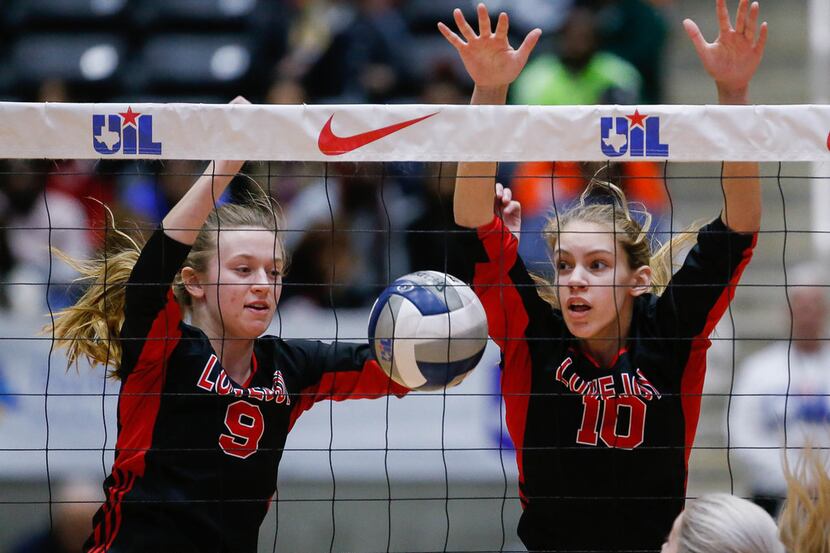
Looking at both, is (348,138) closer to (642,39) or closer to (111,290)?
(111,290)

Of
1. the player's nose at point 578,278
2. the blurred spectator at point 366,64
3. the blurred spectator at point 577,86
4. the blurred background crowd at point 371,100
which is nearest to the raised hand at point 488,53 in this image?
the player's nose at point 578,278

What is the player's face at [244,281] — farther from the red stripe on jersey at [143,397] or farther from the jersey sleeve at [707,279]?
the jersey sleeve at [707,279]

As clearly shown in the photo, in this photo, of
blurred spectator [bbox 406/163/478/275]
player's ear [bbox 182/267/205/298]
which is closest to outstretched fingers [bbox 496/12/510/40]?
player's ear [bbox 182/267/205/298]

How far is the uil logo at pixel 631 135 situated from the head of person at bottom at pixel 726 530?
1280 mm

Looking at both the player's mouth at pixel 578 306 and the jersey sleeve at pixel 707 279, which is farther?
the player's mouth at pixel 578 306

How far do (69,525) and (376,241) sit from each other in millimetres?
2572

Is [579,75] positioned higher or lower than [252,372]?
higher

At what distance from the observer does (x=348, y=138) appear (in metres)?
3.75

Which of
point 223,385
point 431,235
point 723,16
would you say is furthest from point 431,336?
point 431,235

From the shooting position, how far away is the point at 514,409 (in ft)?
13.1

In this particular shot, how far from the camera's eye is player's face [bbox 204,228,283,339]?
12.9 feet

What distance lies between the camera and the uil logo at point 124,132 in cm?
373

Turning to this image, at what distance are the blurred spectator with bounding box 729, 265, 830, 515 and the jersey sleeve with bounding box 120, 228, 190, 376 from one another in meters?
3.31

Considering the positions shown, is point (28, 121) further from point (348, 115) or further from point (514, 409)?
point (514, 409)
